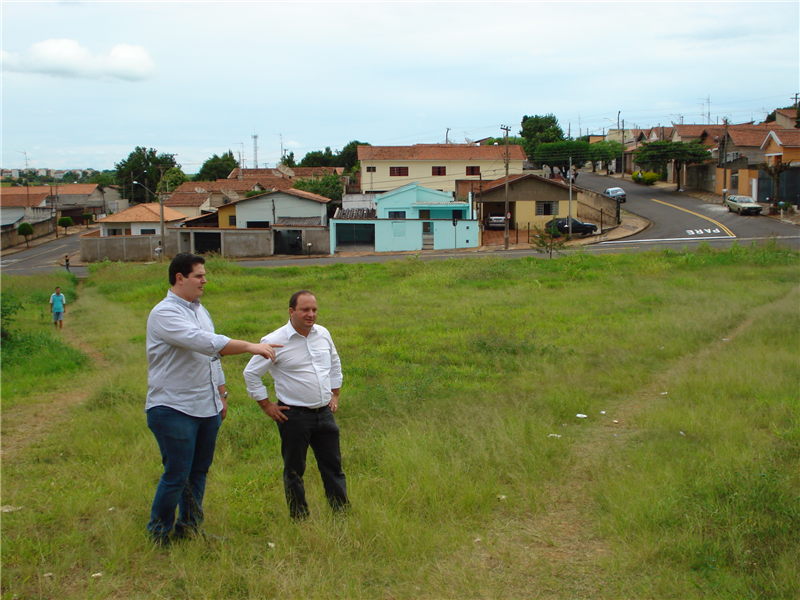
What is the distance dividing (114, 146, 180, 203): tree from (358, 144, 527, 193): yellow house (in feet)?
121

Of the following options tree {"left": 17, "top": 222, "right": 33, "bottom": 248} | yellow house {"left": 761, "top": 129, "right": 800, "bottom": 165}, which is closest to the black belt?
yellow house {"left": 761, "top": 129, "right": 800, "bottom": 165}

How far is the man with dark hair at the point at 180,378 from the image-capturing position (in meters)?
3.94

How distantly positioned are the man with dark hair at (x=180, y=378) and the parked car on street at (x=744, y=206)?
1761 inches

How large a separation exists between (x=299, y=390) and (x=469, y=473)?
187 cm

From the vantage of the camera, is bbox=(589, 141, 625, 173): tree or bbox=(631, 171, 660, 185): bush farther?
bbox=(589, 141, 625, 173): tree

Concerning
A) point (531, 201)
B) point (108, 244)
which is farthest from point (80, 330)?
point (531, 201)

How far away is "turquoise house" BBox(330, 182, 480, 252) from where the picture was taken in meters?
42.5

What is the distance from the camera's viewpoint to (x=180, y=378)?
4070mm

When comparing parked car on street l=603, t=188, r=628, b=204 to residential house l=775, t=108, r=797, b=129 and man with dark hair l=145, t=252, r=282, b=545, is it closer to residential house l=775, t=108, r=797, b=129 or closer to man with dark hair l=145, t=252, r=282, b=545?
residential house l=775, t=108, r=797, b=129

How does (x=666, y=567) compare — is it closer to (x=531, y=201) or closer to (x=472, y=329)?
(x=472, y=329)

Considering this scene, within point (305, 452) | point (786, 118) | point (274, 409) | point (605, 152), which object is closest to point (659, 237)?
point (305, 452)

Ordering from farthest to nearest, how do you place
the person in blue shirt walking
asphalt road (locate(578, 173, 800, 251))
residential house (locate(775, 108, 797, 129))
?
residential house (locate(775, 108, 797, 129)) < asphalt road (locate(578, 173, 800, 251)) < the person in blue shirt walking

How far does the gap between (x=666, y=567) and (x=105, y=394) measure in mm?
7186

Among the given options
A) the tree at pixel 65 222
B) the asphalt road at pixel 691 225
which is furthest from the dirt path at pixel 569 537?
the tree at pixel 65 222
